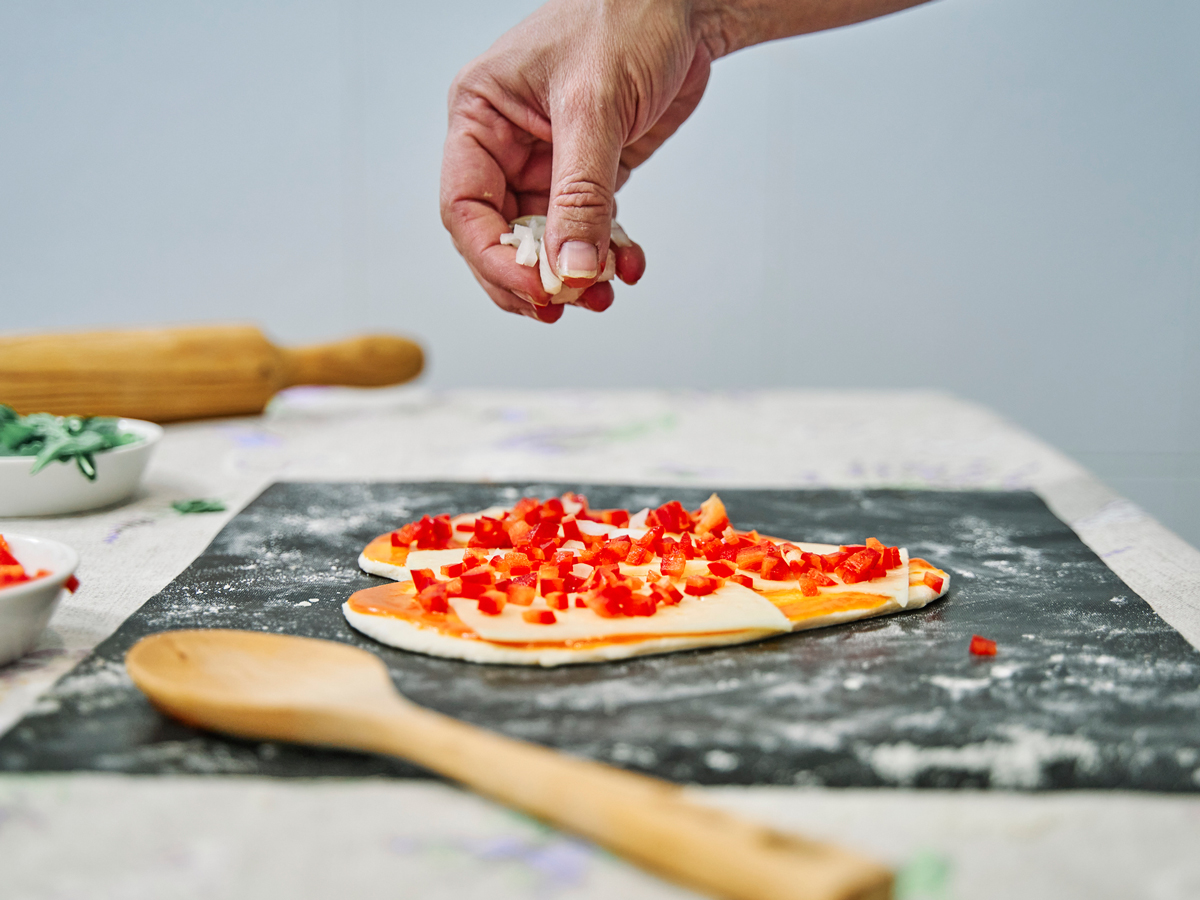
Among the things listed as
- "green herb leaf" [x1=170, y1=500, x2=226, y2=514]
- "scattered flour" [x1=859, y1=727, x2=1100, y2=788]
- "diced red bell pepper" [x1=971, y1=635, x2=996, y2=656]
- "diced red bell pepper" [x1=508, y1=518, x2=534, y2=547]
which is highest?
"diced red bell pepper" [x1=508, y1=518, x2=534, y2=547]

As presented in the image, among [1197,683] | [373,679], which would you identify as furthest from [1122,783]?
[373,679]

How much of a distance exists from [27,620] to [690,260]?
11.1 feet

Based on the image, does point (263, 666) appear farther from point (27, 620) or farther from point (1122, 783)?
point (1122, 783)

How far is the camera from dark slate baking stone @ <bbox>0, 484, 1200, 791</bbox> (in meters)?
0.84

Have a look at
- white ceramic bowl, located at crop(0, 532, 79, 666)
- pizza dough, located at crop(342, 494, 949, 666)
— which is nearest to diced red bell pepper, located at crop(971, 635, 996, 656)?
pizza dough, located at crop(342, 494, 949, 666)

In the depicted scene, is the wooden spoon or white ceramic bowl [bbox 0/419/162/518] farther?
white ceramic bowl [bbox 0/419/162/518]

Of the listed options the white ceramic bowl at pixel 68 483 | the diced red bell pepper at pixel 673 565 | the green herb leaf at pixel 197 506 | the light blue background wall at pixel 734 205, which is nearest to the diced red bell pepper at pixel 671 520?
the diced red bell pepper at pixel 673 565

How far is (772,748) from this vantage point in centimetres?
87

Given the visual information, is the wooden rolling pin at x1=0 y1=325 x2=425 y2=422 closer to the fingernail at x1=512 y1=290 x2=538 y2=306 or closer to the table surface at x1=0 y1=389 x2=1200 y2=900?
the table surface at x1=0 y1=389 x2=1200 y2=900

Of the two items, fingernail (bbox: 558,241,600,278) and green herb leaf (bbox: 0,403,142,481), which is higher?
fingernail (bbox: 558,241,600,278)

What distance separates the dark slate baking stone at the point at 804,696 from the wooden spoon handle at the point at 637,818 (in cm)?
6

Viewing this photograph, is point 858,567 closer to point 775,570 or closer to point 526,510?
point 775,570

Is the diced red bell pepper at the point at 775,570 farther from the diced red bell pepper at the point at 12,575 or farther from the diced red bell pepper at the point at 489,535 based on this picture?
the diced red bell pepper at the point at 12,575

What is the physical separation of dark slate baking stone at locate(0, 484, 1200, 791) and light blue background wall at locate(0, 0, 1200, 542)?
2749 mm
